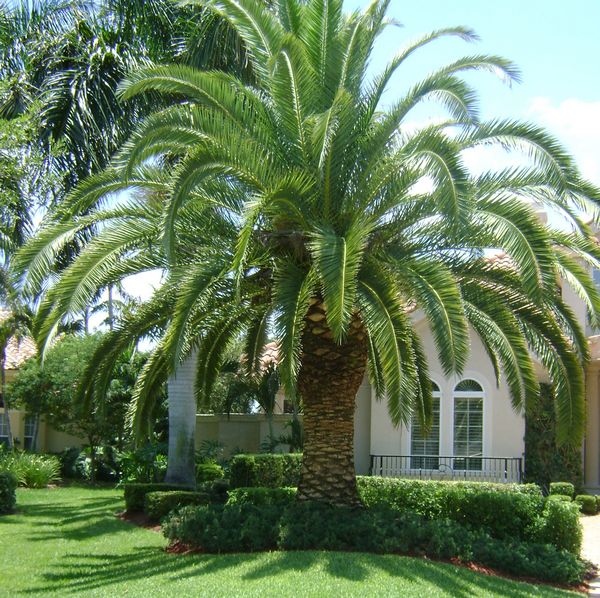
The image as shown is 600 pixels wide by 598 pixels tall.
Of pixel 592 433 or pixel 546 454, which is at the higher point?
pixel 592 433

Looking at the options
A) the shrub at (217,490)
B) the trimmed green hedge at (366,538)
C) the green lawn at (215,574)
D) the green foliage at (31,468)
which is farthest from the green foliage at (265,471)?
the green foliage at (31,468)

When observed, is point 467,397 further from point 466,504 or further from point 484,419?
point 466,504

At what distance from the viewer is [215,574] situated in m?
10.3

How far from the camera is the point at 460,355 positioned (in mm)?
10406

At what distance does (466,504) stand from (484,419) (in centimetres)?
673

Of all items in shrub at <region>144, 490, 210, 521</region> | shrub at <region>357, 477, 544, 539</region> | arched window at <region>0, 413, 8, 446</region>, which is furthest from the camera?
arched window at <region>0, 413, 8, 446</region>

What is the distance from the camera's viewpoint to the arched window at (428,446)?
1994 cm

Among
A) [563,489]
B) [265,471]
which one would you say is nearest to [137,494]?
[265,471]

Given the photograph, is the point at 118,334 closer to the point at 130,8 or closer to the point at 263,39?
the point at 263,39

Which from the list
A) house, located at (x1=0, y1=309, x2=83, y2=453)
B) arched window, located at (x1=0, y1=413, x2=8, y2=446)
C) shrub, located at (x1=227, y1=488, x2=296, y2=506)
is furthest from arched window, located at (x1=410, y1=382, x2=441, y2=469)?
arched window, located at (x1=0, y1=413, x2=8, y2=446)

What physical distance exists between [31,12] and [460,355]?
11.6 metres

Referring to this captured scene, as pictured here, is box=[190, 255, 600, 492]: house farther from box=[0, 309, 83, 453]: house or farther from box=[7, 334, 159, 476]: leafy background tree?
box=[0, 309, 83, 453]: house

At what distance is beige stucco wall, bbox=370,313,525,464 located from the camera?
19562 mm

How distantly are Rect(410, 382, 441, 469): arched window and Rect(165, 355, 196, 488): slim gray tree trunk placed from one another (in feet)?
16.7
